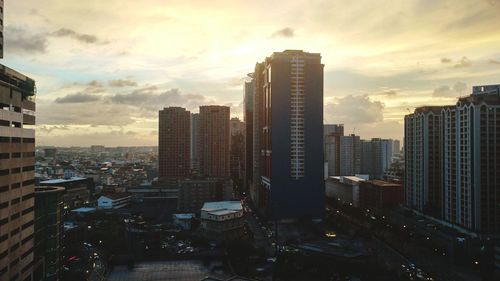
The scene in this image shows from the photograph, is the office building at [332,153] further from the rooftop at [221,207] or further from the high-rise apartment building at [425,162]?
the rooftop at [221,207]

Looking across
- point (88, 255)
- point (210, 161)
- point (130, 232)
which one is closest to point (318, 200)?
point (130, 232)

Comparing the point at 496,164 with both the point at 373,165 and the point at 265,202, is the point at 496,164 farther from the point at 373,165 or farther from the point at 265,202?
the point at 373,165

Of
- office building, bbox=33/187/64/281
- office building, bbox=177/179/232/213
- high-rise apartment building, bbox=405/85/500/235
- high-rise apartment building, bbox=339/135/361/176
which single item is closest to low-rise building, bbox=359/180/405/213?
high-rise apartment building, bbox=405/85/500/235

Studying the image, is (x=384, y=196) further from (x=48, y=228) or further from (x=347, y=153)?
(x=48, y=228)

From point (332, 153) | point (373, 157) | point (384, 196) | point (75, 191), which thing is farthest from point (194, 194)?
point (373, 157)

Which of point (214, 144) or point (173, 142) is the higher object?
point (173, 142)

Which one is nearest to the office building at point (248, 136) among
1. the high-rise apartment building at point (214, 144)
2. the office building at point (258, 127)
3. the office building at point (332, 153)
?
the high-rise apartment building at point (214, 144)

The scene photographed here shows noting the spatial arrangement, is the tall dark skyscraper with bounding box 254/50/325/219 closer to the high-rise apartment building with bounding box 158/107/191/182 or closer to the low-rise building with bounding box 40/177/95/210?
the low-rise building with bounding box 40/177/95/210
